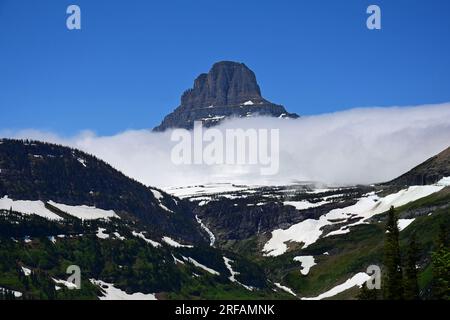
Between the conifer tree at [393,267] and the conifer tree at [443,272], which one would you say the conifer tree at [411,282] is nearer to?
the conifer tree at [393,267]

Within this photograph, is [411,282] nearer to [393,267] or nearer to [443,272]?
[393,267]

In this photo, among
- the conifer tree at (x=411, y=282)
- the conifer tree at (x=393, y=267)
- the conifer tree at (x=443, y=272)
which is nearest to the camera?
the conifer tree at (x=443, y=272)

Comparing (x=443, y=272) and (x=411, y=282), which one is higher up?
(x=443, y=272)

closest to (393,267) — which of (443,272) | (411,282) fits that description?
(411,282)

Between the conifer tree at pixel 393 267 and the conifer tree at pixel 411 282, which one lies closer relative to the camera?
the conifer tree at pixel 393 267

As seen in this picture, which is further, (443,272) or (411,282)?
(411,282)

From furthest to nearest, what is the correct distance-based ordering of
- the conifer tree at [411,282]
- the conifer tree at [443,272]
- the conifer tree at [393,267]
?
the conifer tree at [411,282] → the conifer tree at [393,267] → the conifer tree at [443,272]

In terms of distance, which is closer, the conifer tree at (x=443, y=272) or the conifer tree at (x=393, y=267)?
the conifer tree at (x=443, y=272)

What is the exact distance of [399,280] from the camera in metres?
156

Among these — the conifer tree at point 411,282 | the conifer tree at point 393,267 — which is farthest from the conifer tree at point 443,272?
the conifer tree at point 411,282
